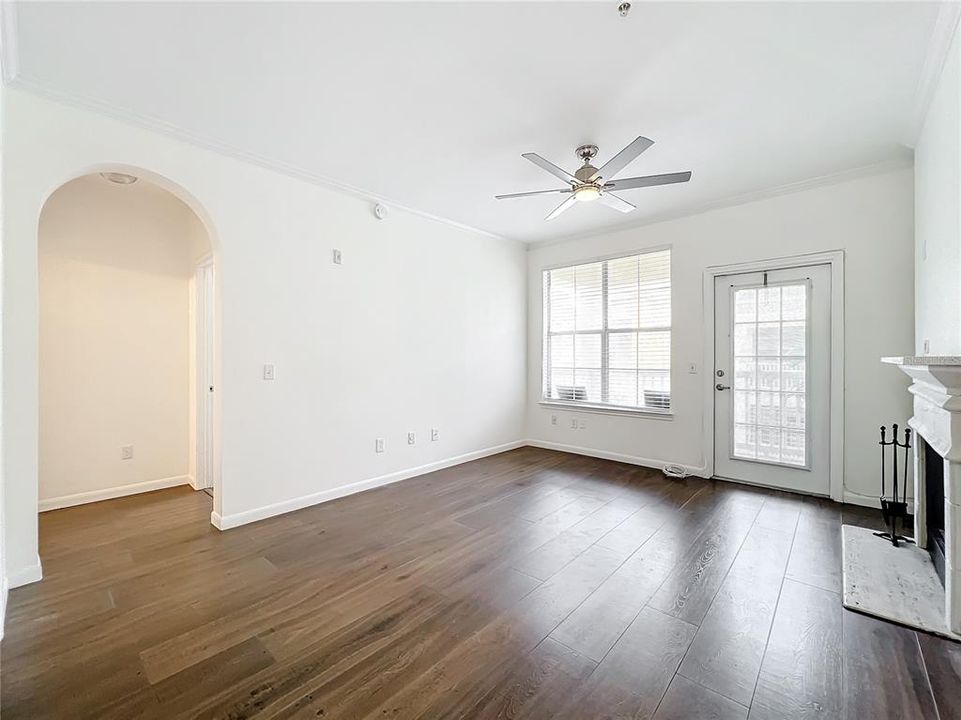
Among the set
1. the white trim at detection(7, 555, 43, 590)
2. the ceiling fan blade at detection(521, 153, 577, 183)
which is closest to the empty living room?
the white trim at detection(7, 555, 43, 590)

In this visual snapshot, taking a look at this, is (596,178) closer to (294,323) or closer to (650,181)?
(650,181)

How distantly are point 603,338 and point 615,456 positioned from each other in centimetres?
141

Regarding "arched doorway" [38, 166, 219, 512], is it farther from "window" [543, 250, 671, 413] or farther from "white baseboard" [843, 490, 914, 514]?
"white baseboard" [843, 490, 914, 514]

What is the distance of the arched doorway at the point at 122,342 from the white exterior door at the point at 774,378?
456 cm

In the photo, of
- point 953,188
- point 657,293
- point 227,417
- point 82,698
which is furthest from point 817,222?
point 82,698

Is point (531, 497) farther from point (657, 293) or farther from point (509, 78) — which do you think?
point (509, 78)

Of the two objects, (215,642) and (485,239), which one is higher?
(485,239)

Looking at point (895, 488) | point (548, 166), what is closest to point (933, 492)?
point (895, 488)

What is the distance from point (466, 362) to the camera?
4977mm

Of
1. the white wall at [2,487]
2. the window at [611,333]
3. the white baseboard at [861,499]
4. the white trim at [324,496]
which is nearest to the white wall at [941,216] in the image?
the white baseboard at [861,499]

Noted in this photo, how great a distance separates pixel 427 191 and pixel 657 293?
106 inches

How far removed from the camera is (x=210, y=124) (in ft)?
8.96

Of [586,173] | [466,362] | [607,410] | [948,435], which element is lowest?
[607,410]

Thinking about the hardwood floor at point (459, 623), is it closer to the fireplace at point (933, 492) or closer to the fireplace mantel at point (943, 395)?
the fireplace at point (933, 492)
